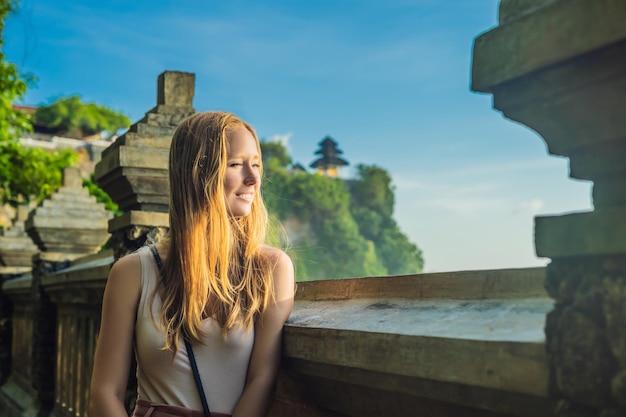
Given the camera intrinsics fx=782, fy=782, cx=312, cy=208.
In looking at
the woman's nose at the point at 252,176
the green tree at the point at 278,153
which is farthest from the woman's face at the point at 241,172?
the green tree at the point at 278,153

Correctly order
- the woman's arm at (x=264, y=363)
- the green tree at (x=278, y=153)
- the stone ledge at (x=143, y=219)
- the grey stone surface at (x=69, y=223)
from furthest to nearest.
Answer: the green tree at (x=278, y=153) → the grey stone surface at (x=69, y=223) → the stone ledge at (x=143, y=219) → the woman's arm at (x=264, y=363)

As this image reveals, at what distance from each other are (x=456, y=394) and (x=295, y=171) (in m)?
77.5

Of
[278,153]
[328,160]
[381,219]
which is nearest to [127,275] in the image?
[381,219]

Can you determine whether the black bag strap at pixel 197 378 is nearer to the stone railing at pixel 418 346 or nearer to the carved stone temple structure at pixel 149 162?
the stone railing at pixel 418 346

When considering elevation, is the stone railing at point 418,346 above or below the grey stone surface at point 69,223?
below

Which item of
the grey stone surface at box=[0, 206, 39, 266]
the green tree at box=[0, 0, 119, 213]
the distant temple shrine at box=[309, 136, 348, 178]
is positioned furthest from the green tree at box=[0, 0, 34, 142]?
the distant temple shrine at box=[309, 136, 348, 178]

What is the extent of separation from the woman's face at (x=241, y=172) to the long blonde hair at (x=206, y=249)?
2 cm

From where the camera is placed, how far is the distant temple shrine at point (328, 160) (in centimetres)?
8400

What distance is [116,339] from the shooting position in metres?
1.96

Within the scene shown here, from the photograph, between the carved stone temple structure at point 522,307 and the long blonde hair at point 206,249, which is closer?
the carved stone temple structure at point 522,307

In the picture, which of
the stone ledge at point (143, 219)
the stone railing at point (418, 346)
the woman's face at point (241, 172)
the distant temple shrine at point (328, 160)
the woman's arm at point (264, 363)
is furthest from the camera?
the distant temple shrine at point (328, 160)

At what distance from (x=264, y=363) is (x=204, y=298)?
0.22 m

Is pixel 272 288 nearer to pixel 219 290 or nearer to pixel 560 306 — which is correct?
→ pixel 219 290

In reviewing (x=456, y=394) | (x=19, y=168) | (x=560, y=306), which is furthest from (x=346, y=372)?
(x=19, y=168)
